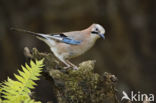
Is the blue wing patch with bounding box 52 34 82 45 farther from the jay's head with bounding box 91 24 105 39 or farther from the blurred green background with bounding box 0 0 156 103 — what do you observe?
the blurred green background with bounding box 0 0 156 103

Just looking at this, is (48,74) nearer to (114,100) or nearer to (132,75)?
(114,100)

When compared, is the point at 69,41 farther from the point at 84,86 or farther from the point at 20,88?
the point at 20,88

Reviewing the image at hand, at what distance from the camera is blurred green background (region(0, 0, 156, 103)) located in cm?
745

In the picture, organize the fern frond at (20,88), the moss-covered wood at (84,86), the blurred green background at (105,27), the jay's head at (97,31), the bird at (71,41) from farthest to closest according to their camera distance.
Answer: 1. the blurred green background at (105,27)
2. the bird at (71,41)
3. the jay's head at (97,31)
4. the moss-covered wood at (84,86)
5. the fern frond at (20,88)

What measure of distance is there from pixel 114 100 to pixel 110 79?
168mm

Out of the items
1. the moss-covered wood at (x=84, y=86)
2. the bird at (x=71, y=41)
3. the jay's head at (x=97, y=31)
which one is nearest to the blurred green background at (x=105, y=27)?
the bird at (x=71, y=41)

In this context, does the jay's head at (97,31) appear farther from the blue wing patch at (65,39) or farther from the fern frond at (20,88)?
the fern frond at (20,88)

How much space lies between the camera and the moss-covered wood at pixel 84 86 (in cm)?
301

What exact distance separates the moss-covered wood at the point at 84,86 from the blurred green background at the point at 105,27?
4.31m

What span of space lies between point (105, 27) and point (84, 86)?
4.70m

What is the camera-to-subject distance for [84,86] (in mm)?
3027

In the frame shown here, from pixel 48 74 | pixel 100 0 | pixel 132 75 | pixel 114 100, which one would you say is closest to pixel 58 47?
pixel 48 74

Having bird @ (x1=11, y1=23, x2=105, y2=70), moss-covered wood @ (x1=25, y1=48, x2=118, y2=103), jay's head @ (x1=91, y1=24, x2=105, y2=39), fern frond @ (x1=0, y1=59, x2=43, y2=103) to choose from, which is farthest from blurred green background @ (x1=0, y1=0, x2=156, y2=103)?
fern frond @ (x1=0, y1=59, x2=43, y2=103)

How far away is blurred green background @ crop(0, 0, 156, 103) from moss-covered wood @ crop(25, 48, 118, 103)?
169 inches
